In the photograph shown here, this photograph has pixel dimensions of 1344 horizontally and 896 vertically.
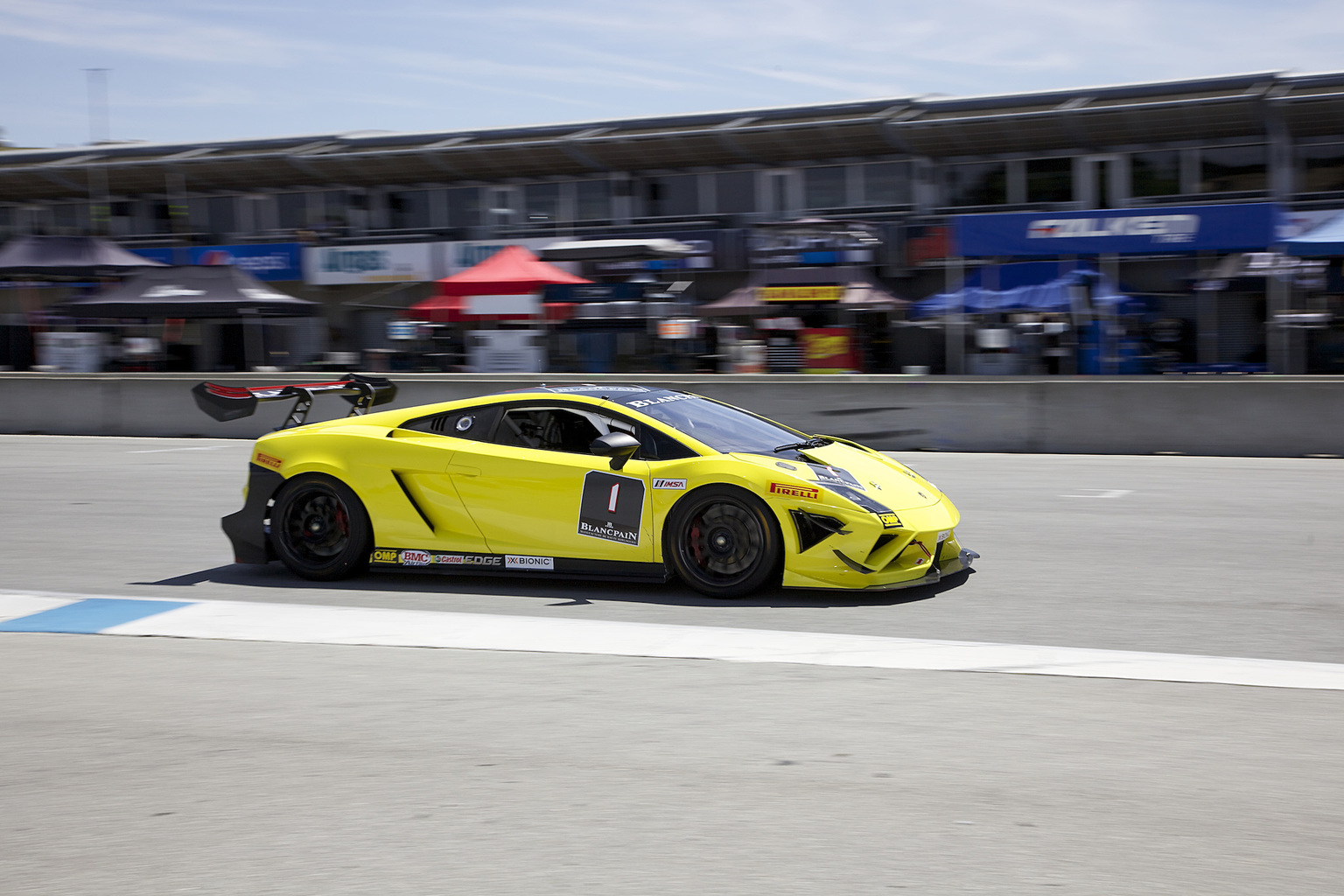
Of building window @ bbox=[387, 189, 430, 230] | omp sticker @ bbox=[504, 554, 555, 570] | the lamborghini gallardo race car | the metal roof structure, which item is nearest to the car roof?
the lamborghini gallardo race car

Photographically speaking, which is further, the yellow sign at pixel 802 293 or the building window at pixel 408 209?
the building window at pixel 408 209

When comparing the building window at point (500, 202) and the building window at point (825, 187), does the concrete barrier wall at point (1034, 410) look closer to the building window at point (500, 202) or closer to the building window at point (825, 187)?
the building window at point (825, 187)

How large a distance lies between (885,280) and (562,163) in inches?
401

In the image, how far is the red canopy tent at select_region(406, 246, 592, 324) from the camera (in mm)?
24938

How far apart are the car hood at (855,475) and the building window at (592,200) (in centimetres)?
2956

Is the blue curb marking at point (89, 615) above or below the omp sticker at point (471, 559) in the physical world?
below

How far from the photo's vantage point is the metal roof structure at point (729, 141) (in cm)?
2728

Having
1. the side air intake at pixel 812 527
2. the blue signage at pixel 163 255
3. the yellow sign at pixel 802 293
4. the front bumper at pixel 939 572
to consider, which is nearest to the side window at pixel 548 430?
the side air intake at pixel 812 527

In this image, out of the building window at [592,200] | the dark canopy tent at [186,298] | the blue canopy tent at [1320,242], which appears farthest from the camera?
the building window at [592,200]

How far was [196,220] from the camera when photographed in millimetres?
41500

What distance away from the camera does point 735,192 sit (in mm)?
34625

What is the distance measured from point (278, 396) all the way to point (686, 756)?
4.92 meters

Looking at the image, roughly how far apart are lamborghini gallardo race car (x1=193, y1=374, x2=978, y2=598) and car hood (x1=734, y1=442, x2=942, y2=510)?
0.02 metres

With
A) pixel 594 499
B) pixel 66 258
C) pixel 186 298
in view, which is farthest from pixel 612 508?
pixel 66 258
